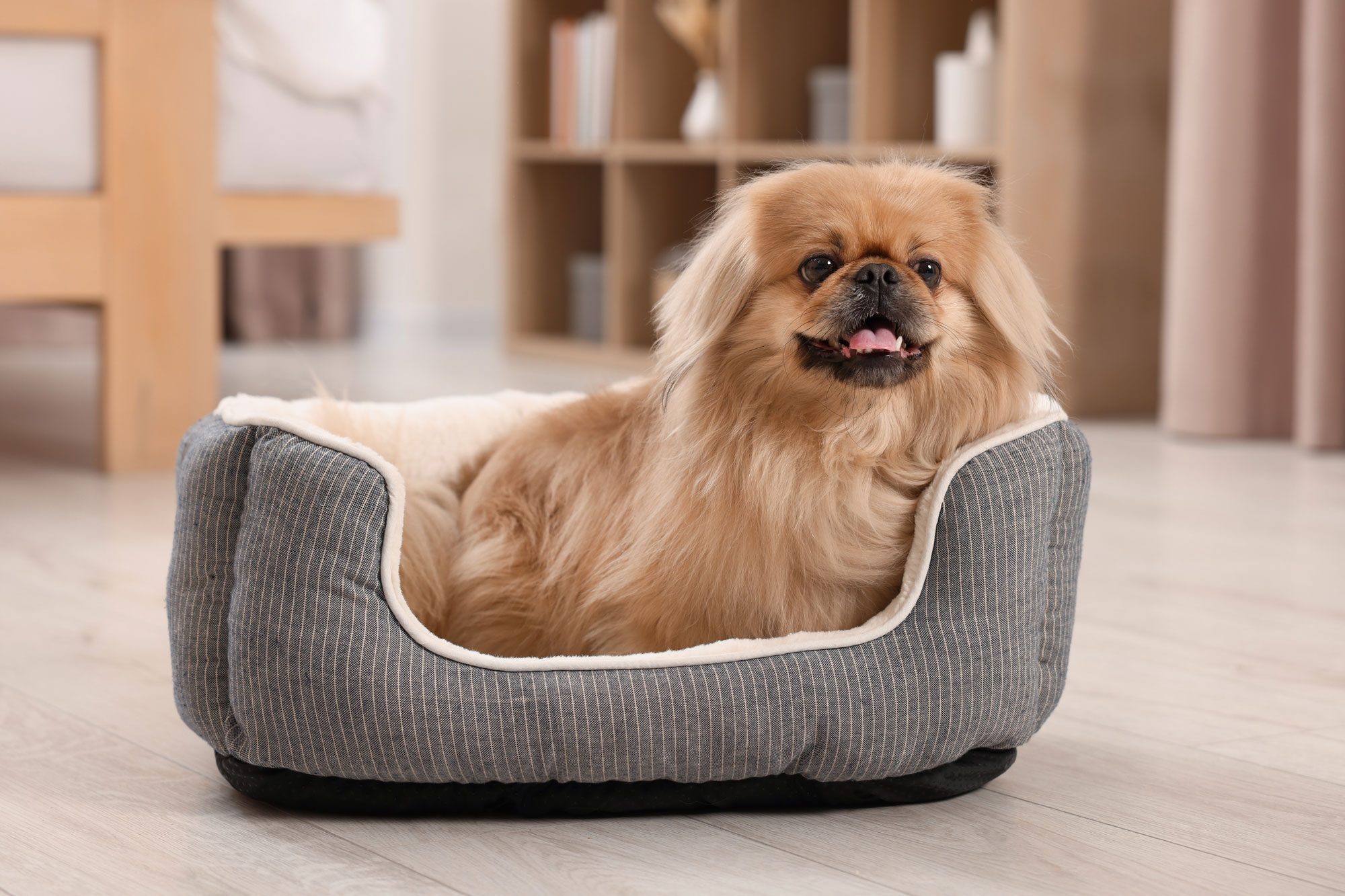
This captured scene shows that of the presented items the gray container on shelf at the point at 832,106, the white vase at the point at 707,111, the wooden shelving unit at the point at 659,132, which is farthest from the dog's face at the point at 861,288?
the white vase at the point at 707,111

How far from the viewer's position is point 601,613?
4.41ft

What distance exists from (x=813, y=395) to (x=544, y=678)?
306 mm

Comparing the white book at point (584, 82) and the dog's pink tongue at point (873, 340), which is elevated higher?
the white book at point (584, 82)

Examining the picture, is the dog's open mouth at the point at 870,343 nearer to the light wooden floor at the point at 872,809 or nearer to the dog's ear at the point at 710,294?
the dog's ear at the point at 710,294

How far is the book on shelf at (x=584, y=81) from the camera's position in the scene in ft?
14.6

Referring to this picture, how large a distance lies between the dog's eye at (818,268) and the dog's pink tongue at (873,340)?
2.6 inches

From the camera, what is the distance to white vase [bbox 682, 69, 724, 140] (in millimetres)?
4180

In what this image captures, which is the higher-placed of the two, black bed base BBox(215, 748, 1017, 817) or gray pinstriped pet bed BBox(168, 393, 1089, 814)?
gray pinstriped pet bed BBox(168, 393, 1089, 814)

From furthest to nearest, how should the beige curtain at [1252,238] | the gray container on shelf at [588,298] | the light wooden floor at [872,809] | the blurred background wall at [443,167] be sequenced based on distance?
1. the blurred background wall at [443,167]
2. the gray container on shelf at [588,298]
3. the beige curtain at [1252,238]
4. the light wooden floor at [872,809]

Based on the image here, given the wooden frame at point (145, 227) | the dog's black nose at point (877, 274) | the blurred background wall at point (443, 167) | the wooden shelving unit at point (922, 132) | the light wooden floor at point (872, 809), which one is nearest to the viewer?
the light wooden floor at point (872, 809)

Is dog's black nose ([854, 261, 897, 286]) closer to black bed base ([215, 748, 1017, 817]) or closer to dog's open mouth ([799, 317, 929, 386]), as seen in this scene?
dog's open mouth ([799, 317, 929, 386])

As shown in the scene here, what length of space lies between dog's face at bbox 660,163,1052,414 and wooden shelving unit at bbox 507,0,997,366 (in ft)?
7.33

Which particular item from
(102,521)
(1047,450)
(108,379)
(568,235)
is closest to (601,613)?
(1047,450)

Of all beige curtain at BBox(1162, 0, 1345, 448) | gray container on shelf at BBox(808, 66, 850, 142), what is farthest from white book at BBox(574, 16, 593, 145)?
beige curtain at BBox(1162, 0, 1345, 448)
